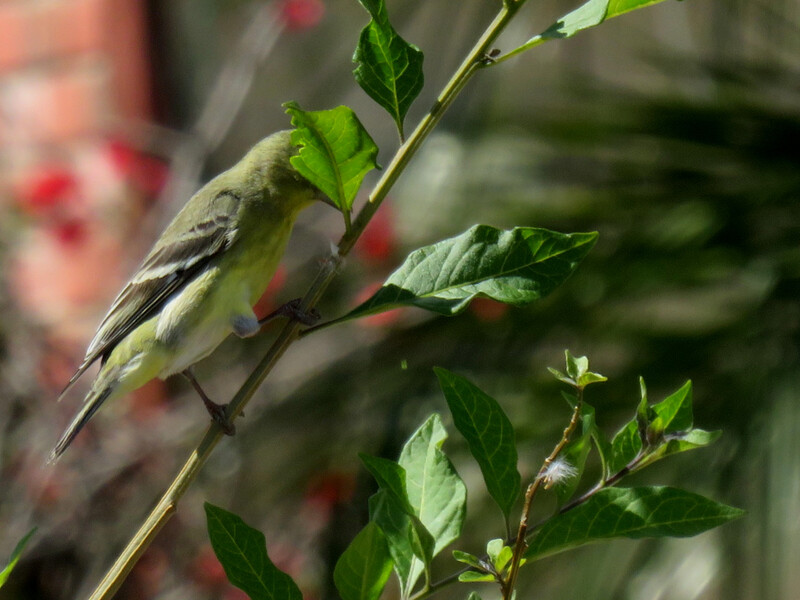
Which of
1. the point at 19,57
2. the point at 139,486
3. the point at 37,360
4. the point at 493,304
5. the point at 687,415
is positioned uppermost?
the point at 19,57

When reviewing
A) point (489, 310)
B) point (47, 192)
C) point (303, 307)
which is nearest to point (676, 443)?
point (303, 307)

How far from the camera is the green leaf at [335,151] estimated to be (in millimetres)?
663

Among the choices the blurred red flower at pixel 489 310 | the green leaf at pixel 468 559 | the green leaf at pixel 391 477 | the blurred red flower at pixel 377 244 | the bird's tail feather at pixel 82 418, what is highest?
the green leaf at pixel 391 477

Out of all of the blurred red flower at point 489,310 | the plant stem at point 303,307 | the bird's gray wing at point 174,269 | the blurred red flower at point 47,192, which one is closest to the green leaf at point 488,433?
the plant stem at point 303,307

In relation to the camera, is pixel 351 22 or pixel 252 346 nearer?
pixel 252 346

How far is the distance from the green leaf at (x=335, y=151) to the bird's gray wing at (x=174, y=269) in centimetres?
98

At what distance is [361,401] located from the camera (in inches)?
87.7

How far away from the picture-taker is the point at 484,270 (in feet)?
2.21

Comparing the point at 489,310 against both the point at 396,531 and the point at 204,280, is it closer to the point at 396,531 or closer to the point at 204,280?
the point at 204,280

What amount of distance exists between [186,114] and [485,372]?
67.6 inches

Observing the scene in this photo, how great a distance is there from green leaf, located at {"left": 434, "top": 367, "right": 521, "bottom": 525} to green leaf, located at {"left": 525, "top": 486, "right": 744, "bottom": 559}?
4 centimetres

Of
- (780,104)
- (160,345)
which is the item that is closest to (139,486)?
(160,345)

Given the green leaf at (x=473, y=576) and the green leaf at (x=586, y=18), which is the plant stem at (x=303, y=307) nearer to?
the green leaf at (x=586, y=18)

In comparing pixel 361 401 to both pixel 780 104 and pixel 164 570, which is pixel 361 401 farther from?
pixel 780 104
